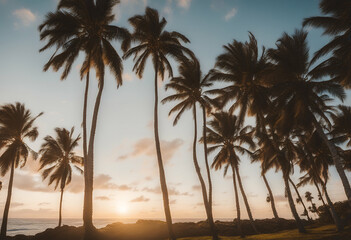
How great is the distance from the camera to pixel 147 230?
18.5m

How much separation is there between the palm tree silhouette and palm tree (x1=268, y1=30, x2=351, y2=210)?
2.00 metres

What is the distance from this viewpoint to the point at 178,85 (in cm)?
2047

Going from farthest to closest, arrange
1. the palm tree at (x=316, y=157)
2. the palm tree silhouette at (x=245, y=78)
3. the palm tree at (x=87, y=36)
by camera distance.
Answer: the palm tree at (x=316, y=157) < the palm tree silhouette at (x=245, y=78) < the palm tree at (x=87, y=36)

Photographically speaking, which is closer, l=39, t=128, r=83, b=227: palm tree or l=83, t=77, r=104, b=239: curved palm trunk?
l=83, t=77, r=104, b=239: curved palm trunk

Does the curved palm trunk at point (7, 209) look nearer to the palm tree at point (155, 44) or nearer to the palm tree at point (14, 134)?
the palm tree at point (14, 134)

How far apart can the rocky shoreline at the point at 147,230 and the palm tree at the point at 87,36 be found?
22.6 ft

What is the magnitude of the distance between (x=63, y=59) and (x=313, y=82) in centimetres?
1857

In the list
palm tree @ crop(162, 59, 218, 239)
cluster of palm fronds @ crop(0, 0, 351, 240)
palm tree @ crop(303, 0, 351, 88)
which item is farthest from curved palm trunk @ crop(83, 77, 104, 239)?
palm tree @ crop(303, 0, 351, 88)

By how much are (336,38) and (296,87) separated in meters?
4.18

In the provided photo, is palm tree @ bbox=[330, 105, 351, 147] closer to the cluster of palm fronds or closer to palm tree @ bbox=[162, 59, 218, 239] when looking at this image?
the cluster of palm fronds

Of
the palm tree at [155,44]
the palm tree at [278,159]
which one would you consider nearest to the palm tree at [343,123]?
the palm tree at [278,159]

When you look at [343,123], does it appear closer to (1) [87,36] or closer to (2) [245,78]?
(2) [245,78]

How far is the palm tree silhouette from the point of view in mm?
18609

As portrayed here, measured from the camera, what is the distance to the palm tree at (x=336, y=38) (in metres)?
12.1
